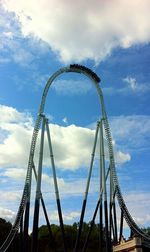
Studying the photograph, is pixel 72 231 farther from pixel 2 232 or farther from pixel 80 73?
pixel 80 73

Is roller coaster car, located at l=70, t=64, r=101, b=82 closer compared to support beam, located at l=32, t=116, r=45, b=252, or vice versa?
support beam, located at l=32, t=116, r=45, b=252

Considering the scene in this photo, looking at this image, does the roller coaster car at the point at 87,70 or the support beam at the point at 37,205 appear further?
the roller coaster car at the point at 87,70

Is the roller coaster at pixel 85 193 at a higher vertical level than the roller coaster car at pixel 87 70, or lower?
lower

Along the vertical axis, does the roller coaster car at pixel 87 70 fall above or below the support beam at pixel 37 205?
above

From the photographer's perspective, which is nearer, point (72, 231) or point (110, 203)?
point (110, 203)

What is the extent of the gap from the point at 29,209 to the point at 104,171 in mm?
7862

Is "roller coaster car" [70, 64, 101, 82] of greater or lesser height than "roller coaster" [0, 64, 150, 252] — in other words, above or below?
above

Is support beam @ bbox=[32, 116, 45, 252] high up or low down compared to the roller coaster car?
down

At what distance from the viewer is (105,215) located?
35094mm

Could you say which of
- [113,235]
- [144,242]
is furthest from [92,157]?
[144,242]

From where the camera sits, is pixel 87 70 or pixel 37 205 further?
pixel 87 70

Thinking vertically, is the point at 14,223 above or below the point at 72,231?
below

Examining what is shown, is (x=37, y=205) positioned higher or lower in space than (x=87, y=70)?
lower

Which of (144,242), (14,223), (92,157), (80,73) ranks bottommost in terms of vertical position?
(144,242)
